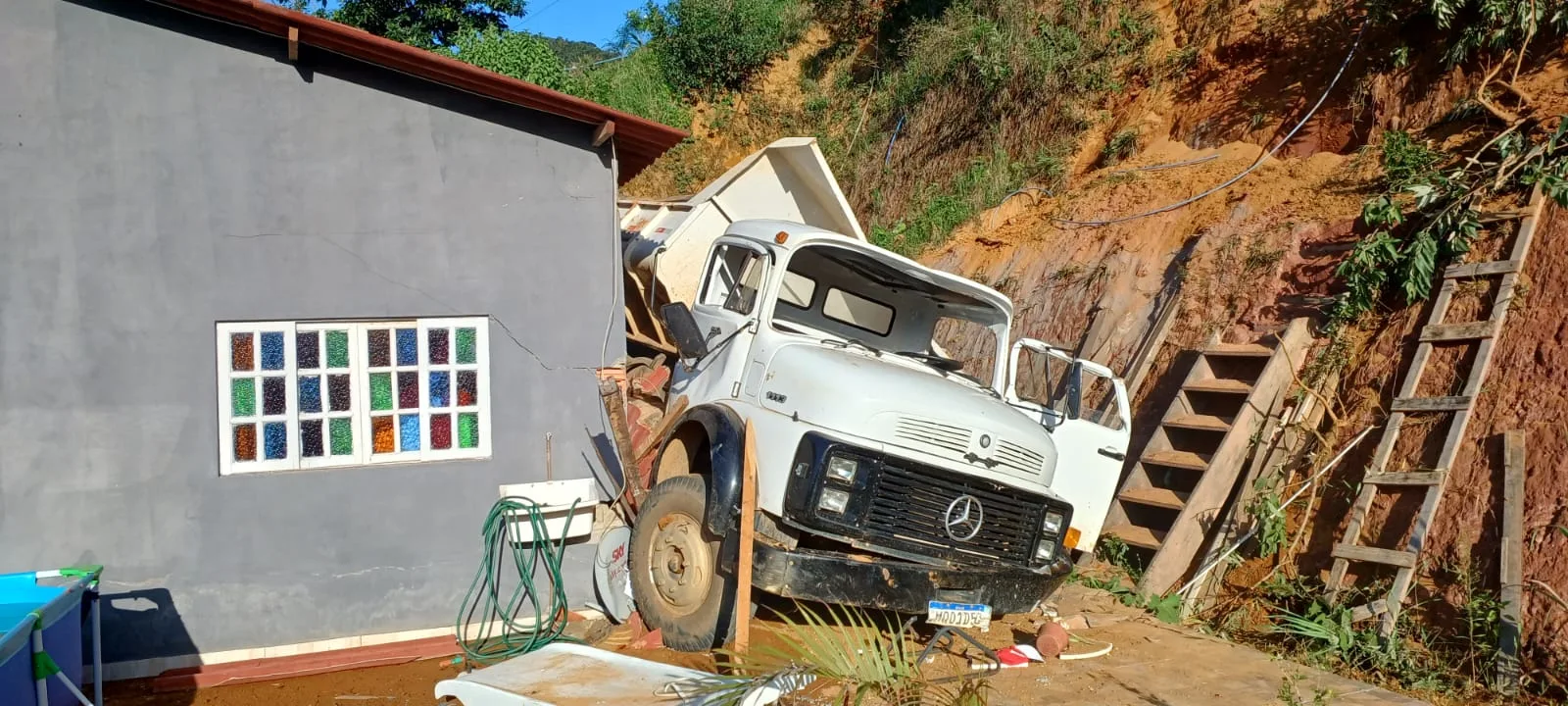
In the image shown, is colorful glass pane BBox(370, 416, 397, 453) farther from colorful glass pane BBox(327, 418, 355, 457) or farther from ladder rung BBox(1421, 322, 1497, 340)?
ladder rung BBox(1421, 322, 1497, 340)

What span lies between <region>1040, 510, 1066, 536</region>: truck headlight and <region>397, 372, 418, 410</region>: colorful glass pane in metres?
3.93

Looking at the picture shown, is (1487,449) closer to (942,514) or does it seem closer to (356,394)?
(942,514)

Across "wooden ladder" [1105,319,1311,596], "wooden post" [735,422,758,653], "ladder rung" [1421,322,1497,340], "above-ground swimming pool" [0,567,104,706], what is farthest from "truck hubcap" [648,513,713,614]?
"ladder rung" [1421,322,1497,340]

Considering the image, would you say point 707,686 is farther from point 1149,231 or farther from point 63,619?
point 1149,231

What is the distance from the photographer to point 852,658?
462 centimetres

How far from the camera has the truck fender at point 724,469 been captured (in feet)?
18.4

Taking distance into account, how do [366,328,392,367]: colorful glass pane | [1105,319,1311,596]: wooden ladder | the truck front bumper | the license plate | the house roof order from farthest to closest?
[1105,319,1311,596]: wooden ladder < [366,328,392,367]: colorful glass pane < the house roof < the license plate < the truck front bumper

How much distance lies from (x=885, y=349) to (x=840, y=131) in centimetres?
1377

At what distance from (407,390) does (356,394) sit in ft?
0.98

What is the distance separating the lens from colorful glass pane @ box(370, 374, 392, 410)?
21.6ft

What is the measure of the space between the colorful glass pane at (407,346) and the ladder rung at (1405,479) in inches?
240

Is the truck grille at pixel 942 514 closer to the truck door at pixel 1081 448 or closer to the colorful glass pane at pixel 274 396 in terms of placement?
the truck door at pixel 1081 448

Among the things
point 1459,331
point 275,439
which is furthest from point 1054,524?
Result: point 275,439

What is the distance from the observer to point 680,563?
606cm
